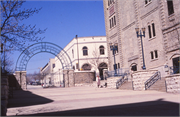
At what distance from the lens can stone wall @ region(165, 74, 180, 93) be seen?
1429cm

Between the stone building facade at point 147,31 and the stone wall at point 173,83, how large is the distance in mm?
2119

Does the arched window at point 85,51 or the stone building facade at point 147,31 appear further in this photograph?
the arched window at point 85,51

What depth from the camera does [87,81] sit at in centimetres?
3975

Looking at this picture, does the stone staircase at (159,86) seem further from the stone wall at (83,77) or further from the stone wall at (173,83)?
the stone wall at (83,77)

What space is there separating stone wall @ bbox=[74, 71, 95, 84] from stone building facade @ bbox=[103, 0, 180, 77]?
452 cm

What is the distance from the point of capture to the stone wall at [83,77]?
38.3 metres

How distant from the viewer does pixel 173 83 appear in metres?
14.8

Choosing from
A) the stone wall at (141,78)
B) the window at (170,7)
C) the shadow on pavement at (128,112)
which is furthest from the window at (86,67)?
the shadow on pavement at (128,112)

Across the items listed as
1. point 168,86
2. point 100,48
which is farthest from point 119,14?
point 168,86

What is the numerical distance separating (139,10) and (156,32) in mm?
5826

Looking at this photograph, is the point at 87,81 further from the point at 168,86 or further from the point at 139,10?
the point at 168,86

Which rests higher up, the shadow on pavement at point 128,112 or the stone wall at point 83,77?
the stone wall at point 83,77

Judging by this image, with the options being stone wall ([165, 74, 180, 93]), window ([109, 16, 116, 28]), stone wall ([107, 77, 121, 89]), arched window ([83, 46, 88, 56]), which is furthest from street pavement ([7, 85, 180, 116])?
arched window ([83, 46, 88, 56])

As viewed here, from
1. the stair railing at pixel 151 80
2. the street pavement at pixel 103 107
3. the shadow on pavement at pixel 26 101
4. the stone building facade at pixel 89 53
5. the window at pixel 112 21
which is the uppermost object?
the window at pixel 112 21
